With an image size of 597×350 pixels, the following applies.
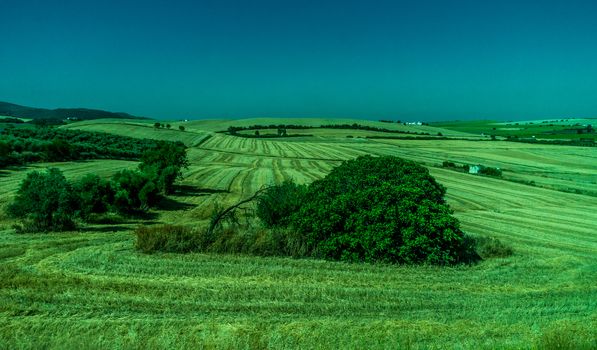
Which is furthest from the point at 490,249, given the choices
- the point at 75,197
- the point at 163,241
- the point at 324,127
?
the point at 324,127

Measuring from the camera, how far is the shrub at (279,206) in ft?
59.4

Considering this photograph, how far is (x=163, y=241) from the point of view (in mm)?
15047

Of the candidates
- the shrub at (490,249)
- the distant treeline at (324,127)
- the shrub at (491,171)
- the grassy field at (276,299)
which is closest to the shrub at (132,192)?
the grassy field at (276,299)

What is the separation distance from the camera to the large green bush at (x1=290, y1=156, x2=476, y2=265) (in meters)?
15.1

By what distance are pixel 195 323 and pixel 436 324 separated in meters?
4.62

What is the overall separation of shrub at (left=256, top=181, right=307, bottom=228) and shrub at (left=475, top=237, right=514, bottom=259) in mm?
6338

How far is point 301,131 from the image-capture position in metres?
132

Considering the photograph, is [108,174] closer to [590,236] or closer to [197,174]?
[197,174]

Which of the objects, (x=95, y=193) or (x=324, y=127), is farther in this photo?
(x=324, y=127)

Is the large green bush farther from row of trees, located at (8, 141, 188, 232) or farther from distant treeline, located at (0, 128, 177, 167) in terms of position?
distant treeline, located at (0, 128, 177, 167)

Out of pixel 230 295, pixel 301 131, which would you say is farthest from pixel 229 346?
pixel 301 131

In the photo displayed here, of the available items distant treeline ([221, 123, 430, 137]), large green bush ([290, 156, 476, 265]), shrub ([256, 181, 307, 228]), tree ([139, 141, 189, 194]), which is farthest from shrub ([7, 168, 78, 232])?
distant treeline ([221, 123, 430, 137])

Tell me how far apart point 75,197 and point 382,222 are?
1218 cm

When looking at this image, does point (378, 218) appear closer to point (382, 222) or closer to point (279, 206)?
point (382, 222)
